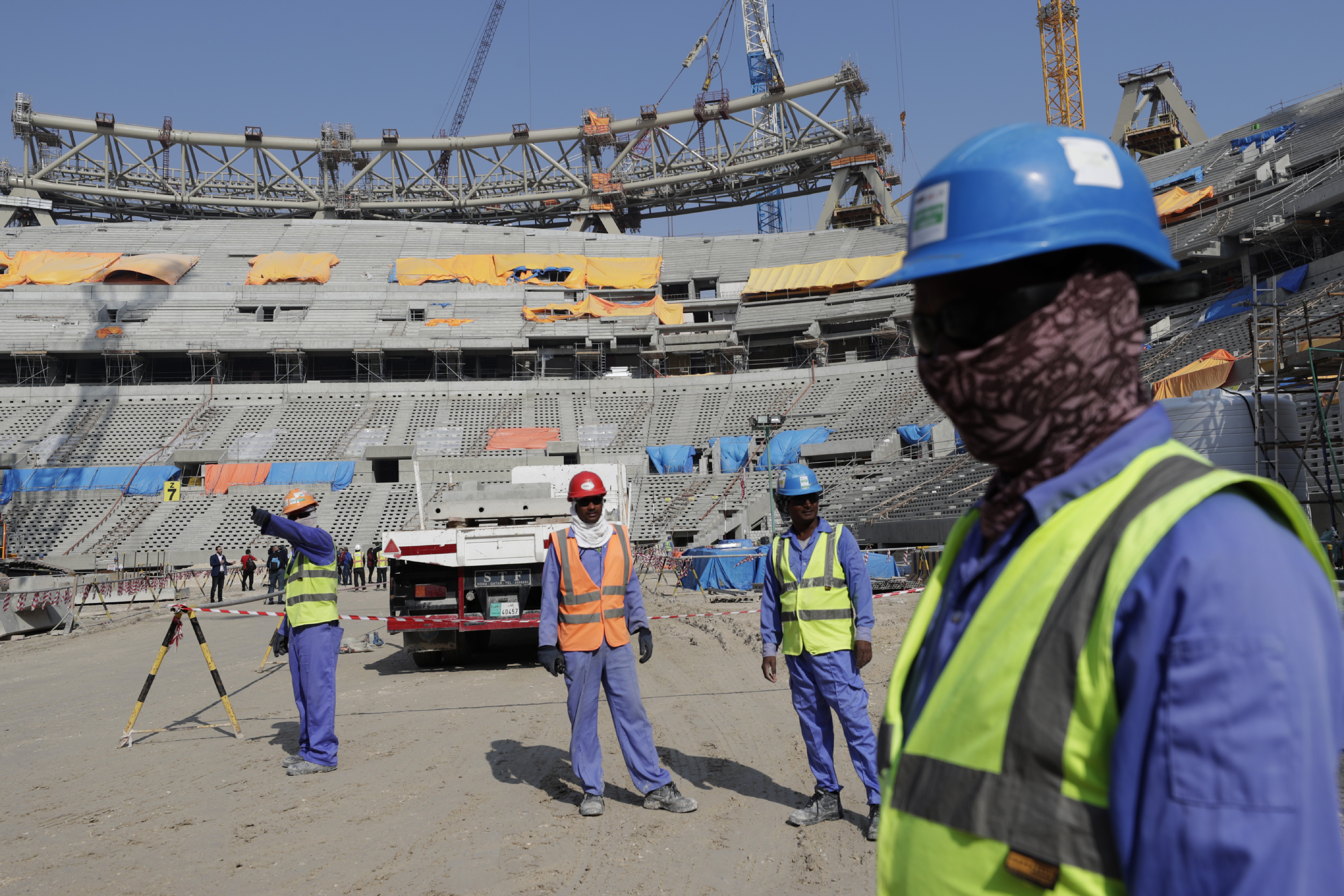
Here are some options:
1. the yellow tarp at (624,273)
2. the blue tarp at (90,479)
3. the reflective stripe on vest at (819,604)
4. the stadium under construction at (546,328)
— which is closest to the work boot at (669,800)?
the reflective stripe on vest at (819,604)

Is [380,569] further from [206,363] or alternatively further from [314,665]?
[314,665]

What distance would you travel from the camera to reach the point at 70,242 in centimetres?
5062

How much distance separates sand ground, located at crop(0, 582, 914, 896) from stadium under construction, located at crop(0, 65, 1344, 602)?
38.7ft

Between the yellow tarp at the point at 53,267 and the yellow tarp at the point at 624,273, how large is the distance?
25.2 metres

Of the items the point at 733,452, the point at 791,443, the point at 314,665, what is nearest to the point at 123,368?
the point at 733,452

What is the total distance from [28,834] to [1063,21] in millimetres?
77469

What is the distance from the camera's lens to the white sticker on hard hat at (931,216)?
1.28m

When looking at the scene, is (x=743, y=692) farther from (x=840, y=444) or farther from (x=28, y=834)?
(x=840, y=444)

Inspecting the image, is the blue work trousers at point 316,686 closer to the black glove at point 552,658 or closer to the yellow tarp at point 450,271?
the black glove at point 552,658

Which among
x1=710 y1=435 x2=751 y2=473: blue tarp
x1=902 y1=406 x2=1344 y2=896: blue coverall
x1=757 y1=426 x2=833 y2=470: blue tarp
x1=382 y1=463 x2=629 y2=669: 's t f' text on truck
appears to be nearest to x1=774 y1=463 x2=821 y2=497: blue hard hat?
x1=902 y1=406 x2=1344 y2=896: blue coverall

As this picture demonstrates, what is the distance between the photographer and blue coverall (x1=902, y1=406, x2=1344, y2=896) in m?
0.89

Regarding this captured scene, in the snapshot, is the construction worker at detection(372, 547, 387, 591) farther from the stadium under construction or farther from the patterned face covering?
the patterned face covering

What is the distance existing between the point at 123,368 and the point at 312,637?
4322 cm

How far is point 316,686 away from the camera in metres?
6.65
